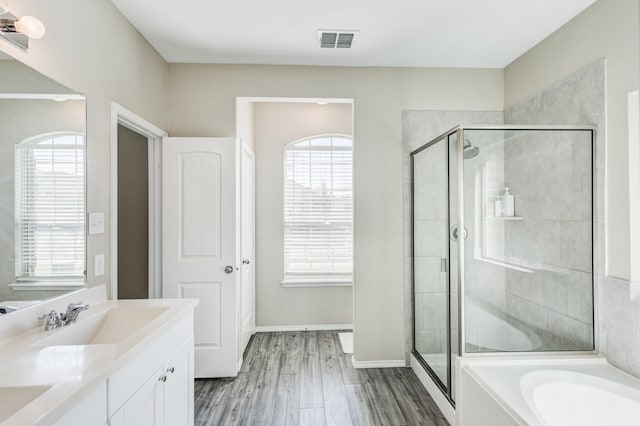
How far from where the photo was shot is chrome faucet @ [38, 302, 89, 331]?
145cm

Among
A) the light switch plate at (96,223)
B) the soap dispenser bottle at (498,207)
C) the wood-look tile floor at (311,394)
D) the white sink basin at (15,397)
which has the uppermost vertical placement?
the soap dispenser bottle at (498,207)

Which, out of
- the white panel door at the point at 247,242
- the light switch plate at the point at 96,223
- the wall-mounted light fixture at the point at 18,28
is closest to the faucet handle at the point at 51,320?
the light switch plate at the point at 96,223

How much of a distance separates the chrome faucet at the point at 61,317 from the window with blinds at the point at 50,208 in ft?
0.55

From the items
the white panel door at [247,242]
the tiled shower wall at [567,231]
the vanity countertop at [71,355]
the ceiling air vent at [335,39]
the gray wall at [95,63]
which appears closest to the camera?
the vanity countertop at [71,355]

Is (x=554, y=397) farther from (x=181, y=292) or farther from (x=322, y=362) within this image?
(x=181, y=292)

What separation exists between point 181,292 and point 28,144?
166cm

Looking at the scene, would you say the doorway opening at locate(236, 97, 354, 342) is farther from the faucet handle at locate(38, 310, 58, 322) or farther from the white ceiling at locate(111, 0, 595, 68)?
the faucet handle at locate(38, 310, 58, 322)

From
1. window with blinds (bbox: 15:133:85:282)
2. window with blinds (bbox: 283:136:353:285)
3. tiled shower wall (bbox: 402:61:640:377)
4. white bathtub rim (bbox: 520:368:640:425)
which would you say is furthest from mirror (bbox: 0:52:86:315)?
tiled shower wall (bbox: 402:61:640:377)

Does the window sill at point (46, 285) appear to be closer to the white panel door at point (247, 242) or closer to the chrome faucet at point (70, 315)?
the chrome faucet at point (70, 315)

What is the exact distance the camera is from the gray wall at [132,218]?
2.95 m

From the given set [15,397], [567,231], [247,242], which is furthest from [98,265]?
[567,231]

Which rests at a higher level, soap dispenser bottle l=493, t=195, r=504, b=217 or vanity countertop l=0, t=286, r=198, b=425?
soap dispenser bottle l=493, t=195, r=504, b=217

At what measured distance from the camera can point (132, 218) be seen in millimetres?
2994

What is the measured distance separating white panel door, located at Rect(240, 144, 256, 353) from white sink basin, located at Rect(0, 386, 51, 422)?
2.12 m
